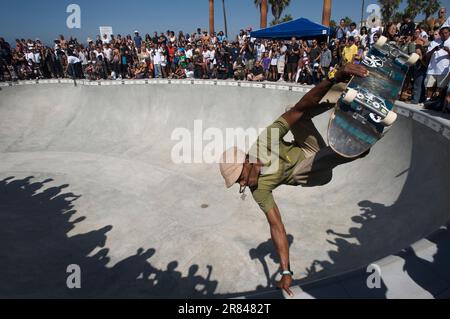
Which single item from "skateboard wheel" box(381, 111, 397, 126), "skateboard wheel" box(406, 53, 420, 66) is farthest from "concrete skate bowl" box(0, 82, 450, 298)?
"skateboard wheel" box(406, 53, 420, 66)

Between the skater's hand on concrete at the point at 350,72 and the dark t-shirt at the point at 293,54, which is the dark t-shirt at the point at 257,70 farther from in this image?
the skater's hand on concrete at the point at 350,72

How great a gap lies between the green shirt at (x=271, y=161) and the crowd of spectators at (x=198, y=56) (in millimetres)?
8032

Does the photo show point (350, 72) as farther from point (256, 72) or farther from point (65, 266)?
point (256, 72)

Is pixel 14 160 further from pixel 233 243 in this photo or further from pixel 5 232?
pixel 233 243

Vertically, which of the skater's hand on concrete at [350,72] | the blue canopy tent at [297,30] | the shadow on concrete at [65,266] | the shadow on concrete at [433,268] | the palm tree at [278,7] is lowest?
the shadow on concrete at [65,266]

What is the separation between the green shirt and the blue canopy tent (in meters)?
12.2

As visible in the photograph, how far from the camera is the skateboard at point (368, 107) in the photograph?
3287 mm

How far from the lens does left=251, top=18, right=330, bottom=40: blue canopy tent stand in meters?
13.9

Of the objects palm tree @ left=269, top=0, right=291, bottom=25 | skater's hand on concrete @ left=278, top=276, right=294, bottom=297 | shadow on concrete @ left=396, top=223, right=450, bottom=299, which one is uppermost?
palm tree @ left=269, top=0, right=291, bottom=25

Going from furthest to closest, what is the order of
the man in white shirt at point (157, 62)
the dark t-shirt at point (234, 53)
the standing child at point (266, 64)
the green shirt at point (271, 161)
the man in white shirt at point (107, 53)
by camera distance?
the man in white shirt at point (107, 53) → the man in white shirt at point (157, 62) → the dark t-shirt at point (234, 53) → the standing child at point (266, 64) → the green shirt at point (271, 161)

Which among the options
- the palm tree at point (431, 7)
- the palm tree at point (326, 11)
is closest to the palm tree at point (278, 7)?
the palm tree at point (431, 7)

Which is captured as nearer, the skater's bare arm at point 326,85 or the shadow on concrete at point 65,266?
the skater's bare arm at point 326,85

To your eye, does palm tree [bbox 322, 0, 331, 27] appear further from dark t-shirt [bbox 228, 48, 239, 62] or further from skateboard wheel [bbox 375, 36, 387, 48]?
skateboard wheel [bbox 375, 36, 387, 48]

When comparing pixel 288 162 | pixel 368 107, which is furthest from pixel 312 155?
pixel 368 107
